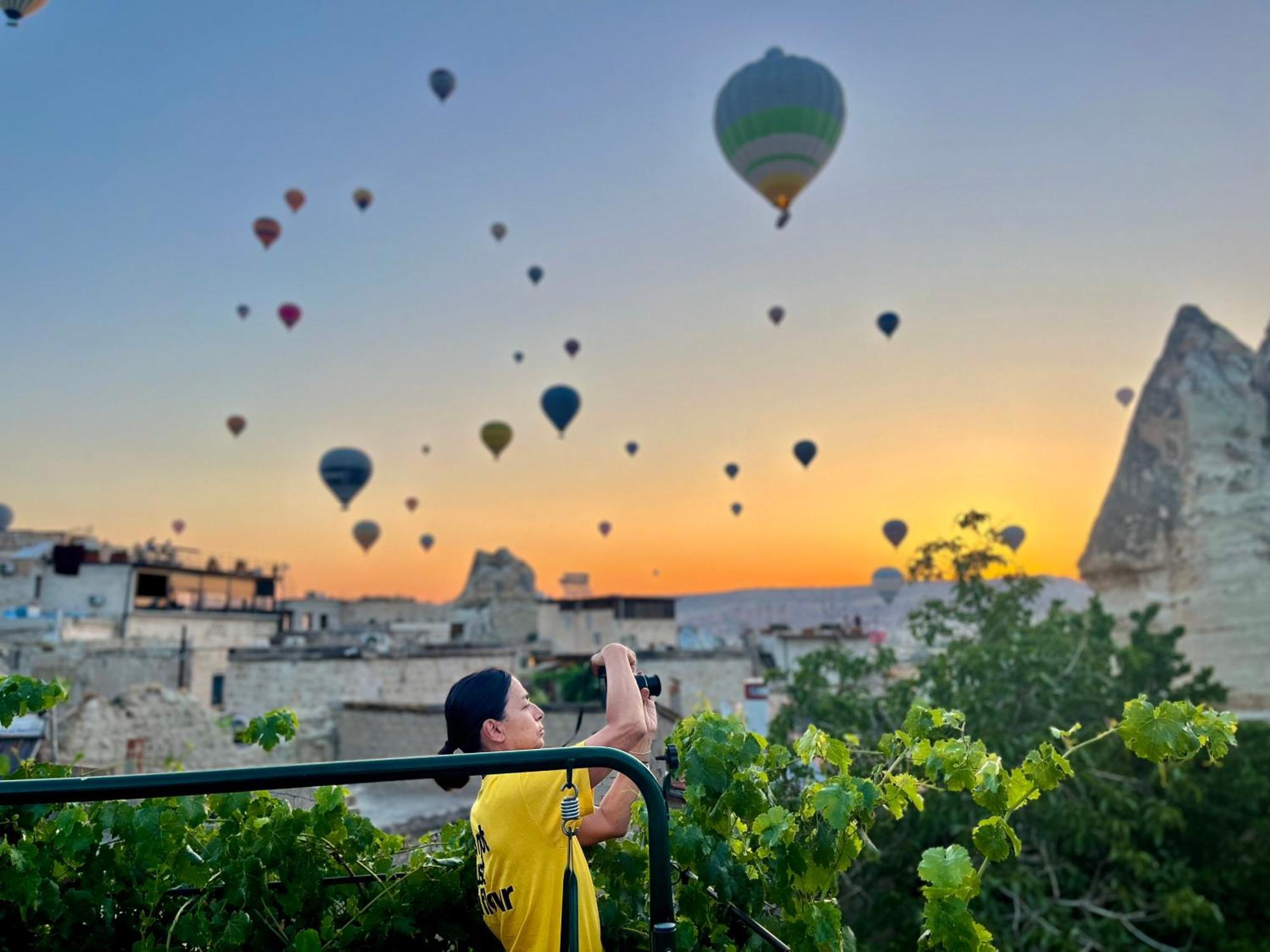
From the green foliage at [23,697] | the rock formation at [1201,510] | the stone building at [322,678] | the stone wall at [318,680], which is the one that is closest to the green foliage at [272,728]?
the green foliage at [23,697]

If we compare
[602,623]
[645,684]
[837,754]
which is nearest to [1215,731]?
[837,754]

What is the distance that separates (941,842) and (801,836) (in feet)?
38.3

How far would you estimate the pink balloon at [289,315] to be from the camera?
1518 inches

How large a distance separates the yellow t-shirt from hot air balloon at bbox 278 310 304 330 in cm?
3956

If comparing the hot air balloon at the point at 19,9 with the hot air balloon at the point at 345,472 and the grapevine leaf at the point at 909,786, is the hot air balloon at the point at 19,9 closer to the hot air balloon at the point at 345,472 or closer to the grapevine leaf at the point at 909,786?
the hot air balloon at the point at 345,472

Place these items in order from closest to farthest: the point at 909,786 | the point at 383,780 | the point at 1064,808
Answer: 1. the point at 383,780
2. the point at 909,786
3. the point at 1064,808

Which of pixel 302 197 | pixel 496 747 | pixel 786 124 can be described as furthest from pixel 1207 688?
pixel 302 197

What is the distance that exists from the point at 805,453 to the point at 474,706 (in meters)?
34.6

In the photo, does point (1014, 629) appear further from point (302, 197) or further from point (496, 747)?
point (302, 197)

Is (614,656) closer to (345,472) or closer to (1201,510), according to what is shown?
(1201,510)

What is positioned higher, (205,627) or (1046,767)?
(205,627)

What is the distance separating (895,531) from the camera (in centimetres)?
4112

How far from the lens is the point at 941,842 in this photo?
42.4 ft

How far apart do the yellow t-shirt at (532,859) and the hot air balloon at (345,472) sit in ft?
120
